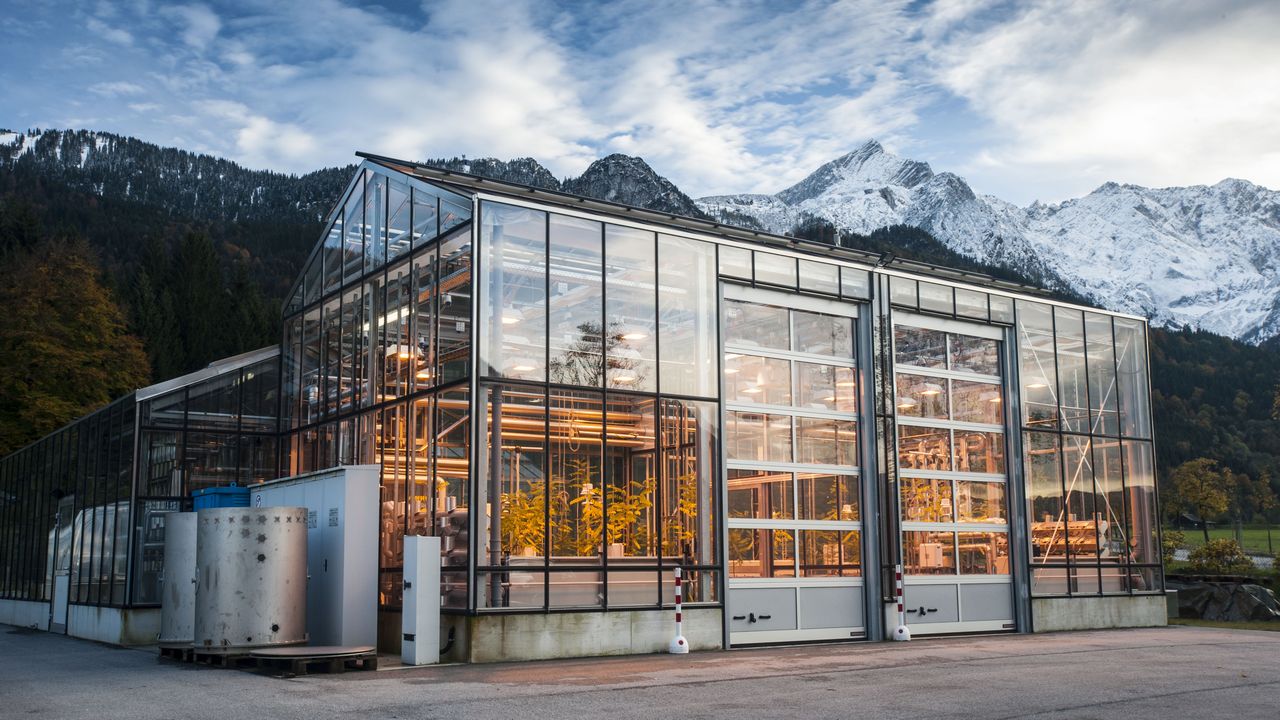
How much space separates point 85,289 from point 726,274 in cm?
2931

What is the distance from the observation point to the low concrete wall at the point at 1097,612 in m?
22.9

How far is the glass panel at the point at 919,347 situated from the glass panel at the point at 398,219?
954cm

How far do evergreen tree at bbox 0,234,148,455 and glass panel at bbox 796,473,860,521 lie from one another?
2783 cm

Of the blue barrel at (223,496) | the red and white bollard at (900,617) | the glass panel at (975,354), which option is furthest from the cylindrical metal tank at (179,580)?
the glass panel at (975,354)

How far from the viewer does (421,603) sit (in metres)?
15.4

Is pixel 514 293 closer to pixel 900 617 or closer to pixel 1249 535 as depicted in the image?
pixel 900 617

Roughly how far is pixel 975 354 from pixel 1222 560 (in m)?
22.9

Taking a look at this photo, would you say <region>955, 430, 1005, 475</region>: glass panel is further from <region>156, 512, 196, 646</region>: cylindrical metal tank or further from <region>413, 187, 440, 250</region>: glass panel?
<region>156, 512, 196, 646</region>: cylindrical metal tank

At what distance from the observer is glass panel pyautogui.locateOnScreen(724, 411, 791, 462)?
19422mm

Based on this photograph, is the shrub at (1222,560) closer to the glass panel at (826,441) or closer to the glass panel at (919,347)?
the glass panel at (919,347)

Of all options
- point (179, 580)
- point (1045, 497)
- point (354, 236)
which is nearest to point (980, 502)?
point (1045, 497)

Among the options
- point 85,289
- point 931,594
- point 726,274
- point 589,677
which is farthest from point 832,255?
point 85,289

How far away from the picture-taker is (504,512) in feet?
54.6

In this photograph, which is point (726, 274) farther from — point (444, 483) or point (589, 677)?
point (589, 677)
